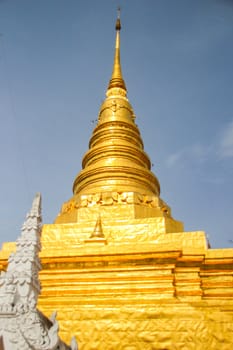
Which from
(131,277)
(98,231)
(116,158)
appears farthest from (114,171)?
(131,277)

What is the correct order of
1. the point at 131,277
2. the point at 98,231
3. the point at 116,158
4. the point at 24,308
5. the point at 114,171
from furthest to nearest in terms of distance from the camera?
the point at 116,158
the point at 114,171
the point at 98,231
the point at 131,277
the point at 24,308

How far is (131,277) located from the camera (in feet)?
27.1

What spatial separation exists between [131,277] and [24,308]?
4223mm

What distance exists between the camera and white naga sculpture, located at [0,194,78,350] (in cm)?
413

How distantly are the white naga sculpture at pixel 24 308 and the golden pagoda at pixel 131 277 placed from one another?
9.16 ft

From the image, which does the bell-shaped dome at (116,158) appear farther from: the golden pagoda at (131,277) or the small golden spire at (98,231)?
the small golden spire at (98,231)

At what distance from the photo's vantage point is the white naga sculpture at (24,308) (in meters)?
4.13

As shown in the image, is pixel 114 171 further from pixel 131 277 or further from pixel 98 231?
pixel 131 277

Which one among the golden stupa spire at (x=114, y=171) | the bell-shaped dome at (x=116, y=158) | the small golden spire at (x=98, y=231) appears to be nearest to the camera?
the small golden spire at (x=98, y=231)

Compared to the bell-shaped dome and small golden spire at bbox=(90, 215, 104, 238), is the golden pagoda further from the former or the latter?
the bell-shaped dome

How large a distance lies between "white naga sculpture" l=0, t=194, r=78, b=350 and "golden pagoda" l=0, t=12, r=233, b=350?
2.79 meters

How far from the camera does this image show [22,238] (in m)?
4.96

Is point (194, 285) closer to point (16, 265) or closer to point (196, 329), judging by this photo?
point (196, 329)

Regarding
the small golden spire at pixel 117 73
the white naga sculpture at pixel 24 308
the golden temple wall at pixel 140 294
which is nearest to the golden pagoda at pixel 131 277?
the golden temple wall at pixel 140 294
